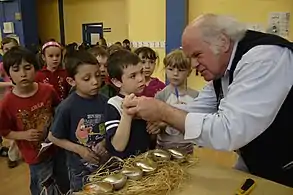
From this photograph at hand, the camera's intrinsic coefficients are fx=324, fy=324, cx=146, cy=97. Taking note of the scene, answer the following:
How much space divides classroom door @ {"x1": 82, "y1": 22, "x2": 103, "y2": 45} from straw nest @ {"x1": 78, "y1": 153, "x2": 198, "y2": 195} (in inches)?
146

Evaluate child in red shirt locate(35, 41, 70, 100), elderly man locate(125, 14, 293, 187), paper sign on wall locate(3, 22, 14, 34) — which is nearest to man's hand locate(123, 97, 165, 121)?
elderly man locate(125, 14, 293, 187)

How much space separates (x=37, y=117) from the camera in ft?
5.58

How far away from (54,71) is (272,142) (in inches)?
66.3

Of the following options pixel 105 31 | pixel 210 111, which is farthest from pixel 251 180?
pixel 105 31

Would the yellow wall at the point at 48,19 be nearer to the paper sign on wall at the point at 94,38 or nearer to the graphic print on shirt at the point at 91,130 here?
the paper sign on wall at the point at 94,38

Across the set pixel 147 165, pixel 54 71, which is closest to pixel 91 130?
pixel 147 165

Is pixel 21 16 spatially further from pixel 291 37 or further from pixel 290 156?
pixel 290 156

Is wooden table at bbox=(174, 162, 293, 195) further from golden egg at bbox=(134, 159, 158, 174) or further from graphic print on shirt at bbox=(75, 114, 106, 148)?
graphic print on shirt at bbox=(75, 114, 106, 148)

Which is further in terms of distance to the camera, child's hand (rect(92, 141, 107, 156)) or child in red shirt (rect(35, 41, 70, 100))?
child in red shirt (rect(35, 41, 70, 100))

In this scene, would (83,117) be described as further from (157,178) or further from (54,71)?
(54,71)

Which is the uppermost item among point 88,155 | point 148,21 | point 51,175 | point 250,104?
point 148,21

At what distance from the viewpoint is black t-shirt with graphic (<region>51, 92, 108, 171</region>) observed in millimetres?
1432

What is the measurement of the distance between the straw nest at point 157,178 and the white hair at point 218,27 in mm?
423

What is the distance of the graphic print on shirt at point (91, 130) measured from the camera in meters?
1.44
